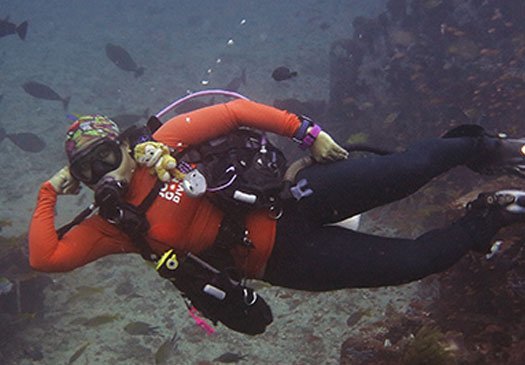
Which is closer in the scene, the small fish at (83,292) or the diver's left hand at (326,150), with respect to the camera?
the diver's left hand at (326,150)

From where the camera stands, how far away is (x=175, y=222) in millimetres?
3209

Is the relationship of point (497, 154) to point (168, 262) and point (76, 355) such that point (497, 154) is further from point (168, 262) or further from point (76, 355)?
point (76, 355)

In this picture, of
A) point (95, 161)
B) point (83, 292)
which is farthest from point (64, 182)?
point (83, 292)

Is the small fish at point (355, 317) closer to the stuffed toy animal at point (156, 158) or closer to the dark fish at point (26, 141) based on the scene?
the stuffed toy animal at point (156, 158)

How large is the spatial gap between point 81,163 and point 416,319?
3.74m

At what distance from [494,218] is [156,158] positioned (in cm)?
276

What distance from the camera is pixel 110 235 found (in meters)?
3.32

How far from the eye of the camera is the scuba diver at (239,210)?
125 inches

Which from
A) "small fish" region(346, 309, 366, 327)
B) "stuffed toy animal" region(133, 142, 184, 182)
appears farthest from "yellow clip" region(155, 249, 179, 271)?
"small fish" region(346, 309, 366, 327)

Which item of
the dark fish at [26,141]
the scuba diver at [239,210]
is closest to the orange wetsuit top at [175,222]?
the scuba diver at [239,210]

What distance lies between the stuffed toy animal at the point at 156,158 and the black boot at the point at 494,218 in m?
2.44

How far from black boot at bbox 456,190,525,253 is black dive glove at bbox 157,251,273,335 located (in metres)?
1.81

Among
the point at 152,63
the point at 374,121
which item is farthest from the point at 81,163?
the point at 152,63

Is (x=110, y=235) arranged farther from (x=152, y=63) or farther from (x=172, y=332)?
(x=152, y=63)
